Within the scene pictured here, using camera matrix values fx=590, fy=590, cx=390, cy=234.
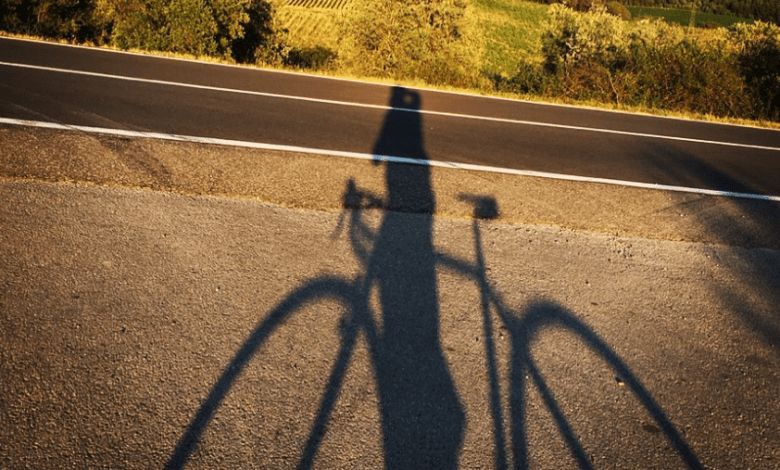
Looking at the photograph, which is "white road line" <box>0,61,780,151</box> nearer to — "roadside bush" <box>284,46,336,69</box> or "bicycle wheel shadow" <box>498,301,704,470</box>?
"bicycle wheel shadow" <box>498,301,704,470</box>

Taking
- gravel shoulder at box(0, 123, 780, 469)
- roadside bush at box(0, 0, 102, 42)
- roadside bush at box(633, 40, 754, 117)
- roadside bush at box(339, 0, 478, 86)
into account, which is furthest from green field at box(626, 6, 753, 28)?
gravel shoulder at box(0, 123, 780, 469)

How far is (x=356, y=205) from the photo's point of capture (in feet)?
20.0

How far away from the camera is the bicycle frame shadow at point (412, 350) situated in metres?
3.24

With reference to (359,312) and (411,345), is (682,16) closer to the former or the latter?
(359,312)

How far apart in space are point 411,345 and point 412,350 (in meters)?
0.06

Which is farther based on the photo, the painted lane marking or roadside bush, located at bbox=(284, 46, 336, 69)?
roadside bush, located at bbox=(284, 46, 336, 69)

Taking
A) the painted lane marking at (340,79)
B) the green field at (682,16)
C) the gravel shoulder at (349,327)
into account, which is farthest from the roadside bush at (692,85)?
the green field at (682,16)

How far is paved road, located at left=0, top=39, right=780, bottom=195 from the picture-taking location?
8.24 metres

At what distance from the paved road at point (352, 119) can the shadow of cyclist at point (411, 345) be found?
2493 mm

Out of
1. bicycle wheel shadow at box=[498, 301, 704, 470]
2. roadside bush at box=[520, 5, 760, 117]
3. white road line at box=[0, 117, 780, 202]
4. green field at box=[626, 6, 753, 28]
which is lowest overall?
bicycle wheel shadow at box=[498, 301, 704, 470]

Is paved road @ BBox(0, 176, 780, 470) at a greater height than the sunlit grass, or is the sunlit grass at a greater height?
the sunlit grass

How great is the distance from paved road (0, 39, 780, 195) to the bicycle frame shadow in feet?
9.88

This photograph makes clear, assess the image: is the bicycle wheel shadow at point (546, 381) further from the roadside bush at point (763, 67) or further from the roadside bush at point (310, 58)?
the roadside bush at point (310, 58)

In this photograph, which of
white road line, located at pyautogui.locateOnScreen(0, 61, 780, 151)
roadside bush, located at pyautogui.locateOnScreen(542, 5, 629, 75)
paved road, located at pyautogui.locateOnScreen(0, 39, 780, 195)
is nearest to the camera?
paved road, located at pyautogui.locateOnScreen(0, 39, 780, 195)
